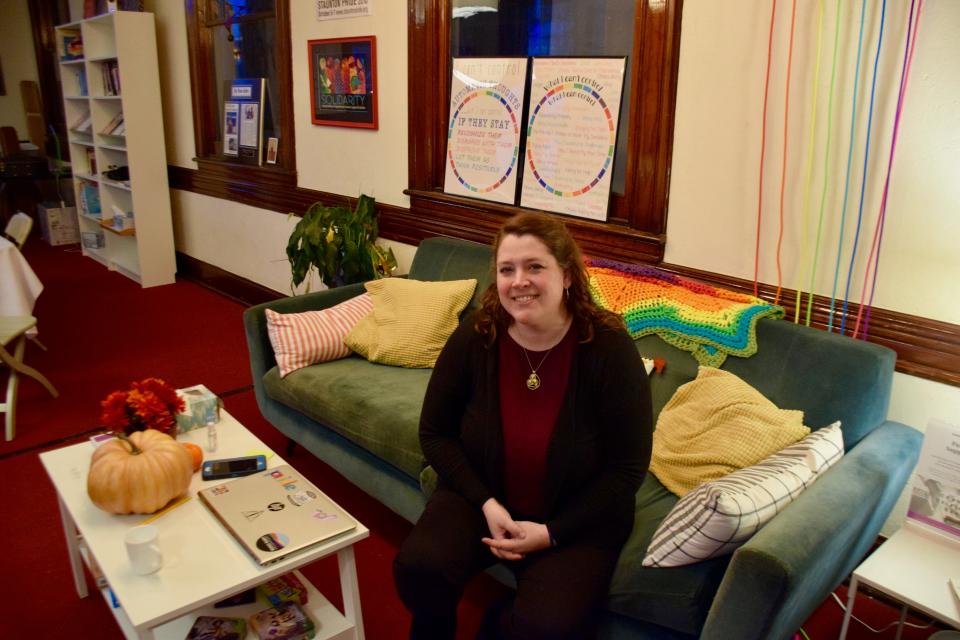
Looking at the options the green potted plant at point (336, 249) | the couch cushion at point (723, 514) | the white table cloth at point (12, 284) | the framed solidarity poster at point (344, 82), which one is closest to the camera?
the couch cushion at point (723, 514)

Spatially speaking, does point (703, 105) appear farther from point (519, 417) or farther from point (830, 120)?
point (519, 417)

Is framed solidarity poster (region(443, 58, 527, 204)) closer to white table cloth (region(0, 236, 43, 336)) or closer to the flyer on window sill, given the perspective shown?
the flyer on window sill

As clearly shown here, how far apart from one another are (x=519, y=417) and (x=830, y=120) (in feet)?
4.11

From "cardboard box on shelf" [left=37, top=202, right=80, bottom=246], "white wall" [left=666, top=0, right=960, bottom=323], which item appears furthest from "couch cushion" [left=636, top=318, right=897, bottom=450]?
"cardboard box on shelf" [left=37, top=202, right=80, bottom=246]

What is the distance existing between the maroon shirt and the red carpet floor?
539mm

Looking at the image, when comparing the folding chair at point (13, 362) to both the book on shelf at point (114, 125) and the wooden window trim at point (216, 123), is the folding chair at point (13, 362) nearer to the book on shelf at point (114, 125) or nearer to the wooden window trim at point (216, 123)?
the wooden window trim at point (216, 123)

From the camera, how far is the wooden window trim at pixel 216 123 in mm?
4105

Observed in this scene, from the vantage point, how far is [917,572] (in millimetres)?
1607

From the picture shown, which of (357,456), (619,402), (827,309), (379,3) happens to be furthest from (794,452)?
(379,3)

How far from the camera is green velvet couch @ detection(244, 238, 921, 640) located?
1332mm

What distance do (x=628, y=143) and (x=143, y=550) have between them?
195 centimetres

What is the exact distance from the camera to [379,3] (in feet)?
11.2

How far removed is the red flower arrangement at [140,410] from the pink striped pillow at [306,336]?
65 centimetres

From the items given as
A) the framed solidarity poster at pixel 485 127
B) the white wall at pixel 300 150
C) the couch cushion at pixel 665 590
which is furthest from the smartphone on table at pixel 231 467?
the white wall at pixel 300 150
